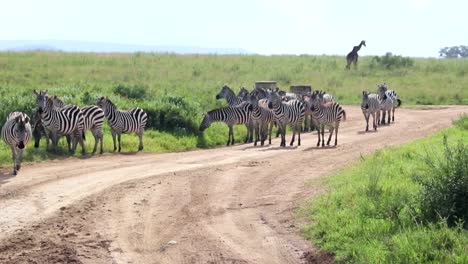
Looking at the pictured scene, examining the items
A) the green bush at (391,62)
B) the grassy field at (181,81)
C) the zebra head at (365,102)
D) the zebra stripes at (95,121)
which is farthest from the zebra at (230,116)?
the green bush at (391,62)

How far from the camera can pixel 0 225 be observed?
11312 millimetres

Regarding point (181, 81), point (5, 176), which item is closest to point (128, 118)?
point (5, 176)

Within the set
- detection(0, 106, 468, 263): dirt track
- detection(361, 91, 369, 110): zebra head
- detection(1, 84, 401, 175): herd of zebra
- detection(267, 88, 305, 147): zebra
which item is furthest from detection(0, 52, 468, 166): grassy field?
detection(361, 91, 369, 110): zebra head

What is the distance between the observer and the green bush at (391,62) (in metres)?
56.7

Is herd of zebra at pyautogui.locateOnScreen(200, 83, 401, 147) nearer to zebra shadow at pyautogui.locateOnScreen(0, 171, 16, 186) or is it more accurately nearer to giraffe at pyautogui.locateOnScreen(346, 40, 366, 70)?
zebra shadow at pyautogui.locateOnScreen(0, 171, 16, 186)

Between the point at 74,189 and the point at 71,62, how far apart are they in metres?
37.2

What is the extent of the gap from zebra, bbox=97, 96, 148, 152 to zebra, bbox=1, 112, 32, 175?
16.6 ft

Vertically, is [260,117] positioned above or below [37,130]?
above

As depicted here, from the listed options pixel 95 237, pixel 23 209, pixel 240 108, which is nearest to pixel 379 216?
pixel 95 237

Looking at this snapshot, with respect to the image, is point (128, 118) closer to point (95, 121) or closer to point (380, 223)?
point (95, 121)

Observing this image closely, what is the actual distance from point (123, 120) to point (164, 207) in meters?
10.2

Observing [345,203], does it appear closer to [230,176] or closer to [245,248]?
[245,248]

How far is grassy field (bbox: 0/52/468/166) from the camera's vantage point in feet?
83.1

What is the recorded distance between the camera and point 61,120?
798 inches
